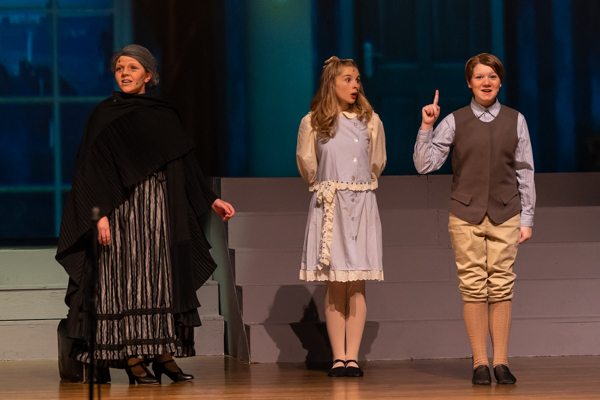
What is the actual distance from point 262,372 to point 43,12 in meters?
3.83

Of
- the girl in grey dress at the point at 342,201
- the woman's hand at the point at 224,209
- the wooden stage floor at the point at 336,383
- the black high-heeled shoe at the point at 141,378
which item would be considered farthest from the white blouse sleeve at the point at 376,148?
the black high-heeled shoe at the point at 141,378

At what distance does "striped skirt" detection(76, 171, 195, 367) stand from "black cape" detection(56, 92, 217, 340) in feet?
0.14

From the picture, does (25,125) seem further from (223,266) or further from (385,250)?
(385,250)

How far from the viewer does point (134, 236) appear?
3932mm

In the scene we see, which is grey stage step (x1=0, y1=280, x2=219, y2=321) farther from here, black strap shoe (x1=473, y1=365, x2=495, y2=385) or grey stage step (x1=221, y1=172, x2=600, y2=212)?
black strap shoe (x1=473, y1=365, x2=495, y2=385)

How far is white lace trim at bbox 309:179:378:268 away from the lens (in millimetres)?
4016

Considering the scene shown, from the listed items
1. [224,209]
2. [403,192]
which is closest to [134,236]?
[224,209]

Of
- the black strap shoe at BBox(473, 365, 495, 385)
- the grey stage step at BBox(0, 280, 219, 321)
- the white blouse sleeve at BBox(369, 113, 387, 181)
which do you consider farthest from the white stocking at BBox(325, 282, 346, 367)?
the grey stage step at BBox(0, 280, 219, 321)

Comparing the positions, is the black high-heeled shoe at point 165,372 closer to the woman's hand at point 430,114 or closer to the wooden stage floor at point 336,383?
the wooden stage floor at point 336,383

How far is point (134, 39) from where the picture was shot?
6918mm

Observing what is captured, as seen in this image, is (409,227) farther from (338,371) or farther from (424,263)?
(338,371)

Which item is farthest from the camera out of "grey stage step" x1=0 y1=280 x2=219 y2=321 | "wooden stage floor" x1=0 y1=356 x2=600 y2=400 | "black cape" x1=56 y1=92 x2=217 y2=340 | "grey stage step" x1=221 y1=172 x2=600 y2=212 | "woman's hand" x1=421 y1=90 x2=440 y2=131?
"grey stage step" x1=221 y1=172 x2=600 y2=212

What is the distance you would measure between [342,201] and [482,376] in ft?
3.10

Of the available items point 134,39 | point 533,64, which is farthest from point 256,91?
point 533,64
